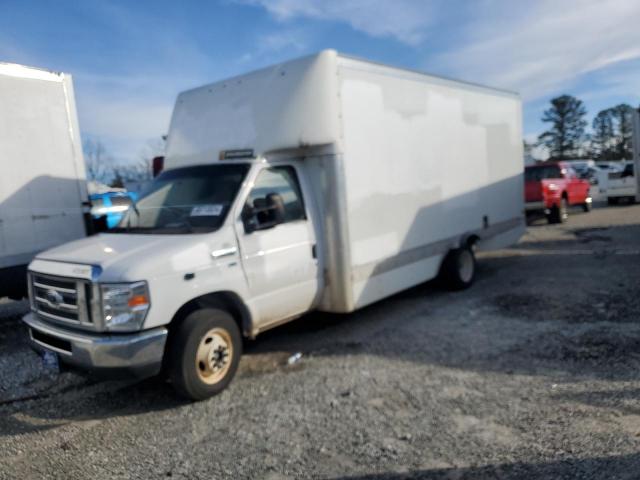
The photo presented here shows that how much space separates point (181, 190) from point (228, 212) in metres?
0.84

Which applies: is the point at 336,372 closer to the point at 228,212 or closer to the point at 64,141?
the point at 228,212

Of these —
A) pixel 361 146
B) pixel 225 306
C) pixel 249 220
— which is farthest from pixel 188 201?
pixel 361 146

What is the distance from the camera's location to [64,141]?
7430mm

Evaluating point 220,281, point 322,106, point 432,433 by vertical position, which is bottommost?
point 432,433

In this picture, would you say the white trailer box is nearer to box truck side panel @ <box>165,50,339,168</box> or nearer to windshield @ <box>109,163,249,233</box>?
box truck side panel @ <box>165,50,339,168</box>

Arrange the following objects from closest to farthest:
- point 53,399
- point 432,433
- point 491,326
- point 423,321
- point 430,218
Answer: point 432,433, point 53,399, point 491,326, point 423,321, point 430,218

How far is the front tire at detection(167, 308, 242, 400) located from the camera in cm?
448

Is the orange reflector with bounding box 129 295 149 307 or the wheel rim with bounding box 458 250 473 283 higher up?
the orange reflector with bounding box 129 295 149 307

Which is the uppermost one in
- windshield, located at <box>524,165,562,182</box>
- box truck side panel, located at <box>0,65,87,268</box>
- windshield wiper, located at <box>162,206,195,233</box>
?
box truck side panel, located at <box>0,65,87,268</box>

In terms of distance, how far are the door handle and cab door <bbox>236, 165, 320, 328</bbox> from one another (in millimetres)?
99

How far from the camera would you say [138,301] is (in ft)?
13.8

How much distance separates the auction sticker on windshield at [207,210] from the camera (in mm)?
5044

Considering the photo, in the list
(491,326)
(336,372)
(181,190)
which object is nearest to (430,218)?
(491,326)

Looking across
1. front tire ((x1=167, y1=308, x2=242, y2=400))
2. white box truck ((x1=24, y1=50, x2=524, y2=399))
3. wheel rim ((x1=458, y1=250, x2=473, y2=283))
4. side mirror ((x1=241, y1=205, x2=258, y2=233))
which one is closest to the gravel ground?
front tire ((x1=167, y1=308, x2=242, y2=400))
